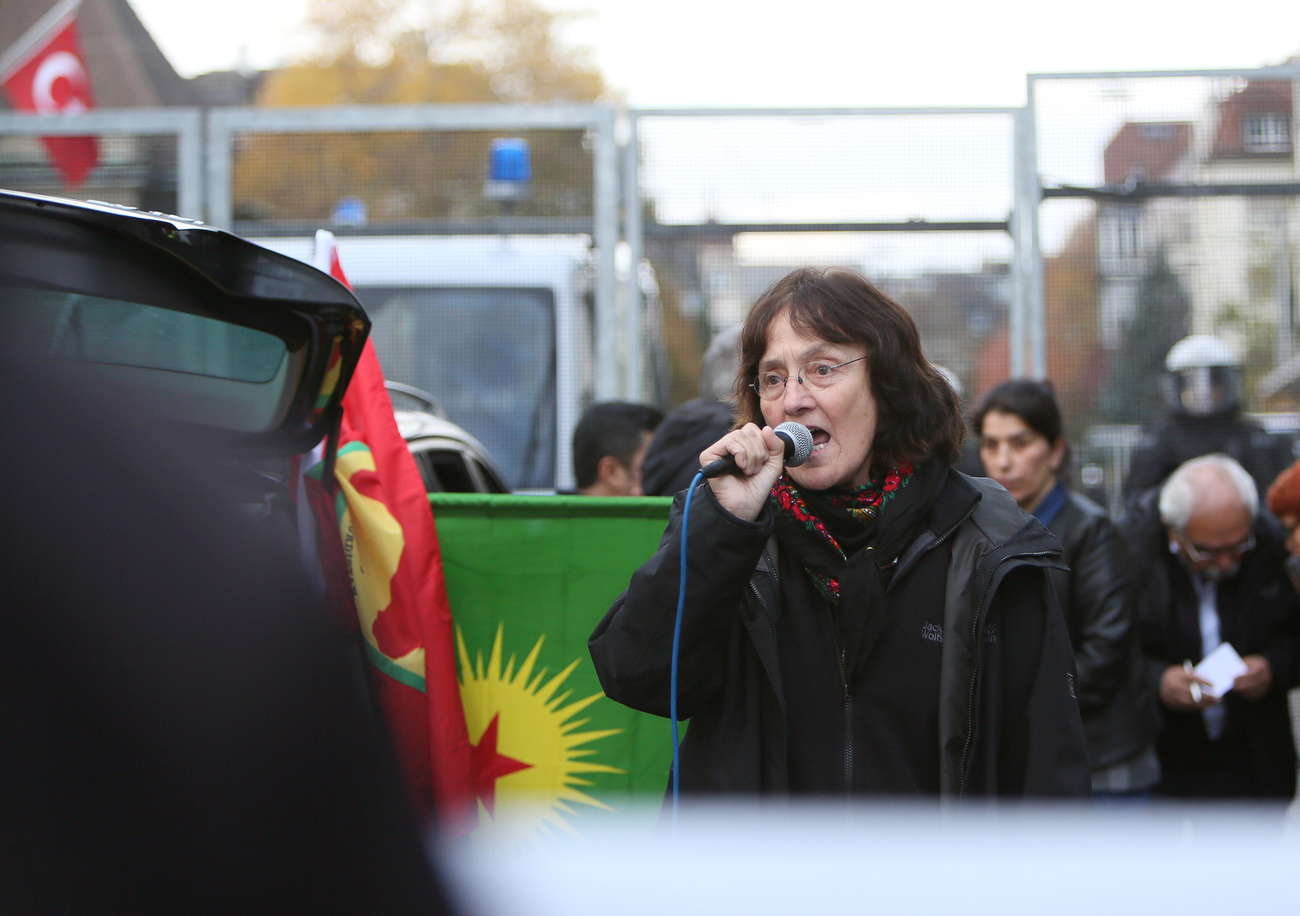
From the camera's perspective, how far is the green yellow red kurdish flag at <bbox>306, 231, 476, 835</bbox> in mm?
→ 3119

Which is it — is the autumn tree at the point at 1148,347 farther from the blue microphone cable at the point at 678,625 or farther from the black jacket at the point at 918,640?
the blue microphone cable at the point at 678,625

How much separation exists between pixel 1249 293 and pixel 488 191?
12.5 feet

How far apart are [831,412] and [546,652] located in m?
1.37

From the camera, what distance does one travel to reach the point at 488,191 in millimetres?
6590

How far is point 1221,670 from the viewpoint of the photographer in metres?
4.49

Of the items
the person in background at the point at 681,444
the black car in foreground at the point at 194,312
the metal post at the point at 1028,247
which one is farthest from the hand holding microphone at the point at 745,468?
the metal post at the point at 1028,247

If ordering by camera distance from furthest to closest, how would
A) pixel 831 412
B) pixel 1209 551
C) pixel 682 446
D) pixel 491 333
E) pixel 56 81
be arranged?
pixel 56 81 → pixel 491 333 → pixel 1209 551 → pixel 682 446 → pixel 831 412

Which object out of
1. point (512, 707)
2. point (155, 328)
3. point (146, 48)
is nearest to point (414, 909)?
point (155, 328)

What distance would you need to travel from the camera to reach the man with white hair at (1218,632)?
15.0 feet

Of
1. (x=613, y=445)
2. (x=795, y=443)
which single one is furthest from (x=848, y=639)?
(x=613, y=445)

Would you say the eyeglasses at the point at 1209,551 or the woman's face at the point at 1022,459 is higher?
the woman's face at the point at 1022,459

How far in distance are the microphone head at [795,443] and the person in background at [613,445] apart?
2.50 meters

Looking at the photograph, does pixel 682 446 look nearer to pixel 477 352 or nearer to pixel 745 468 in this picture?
pixel 745 468

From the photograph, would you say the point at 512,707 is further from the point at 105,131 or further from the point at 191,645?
the point at 105,131
